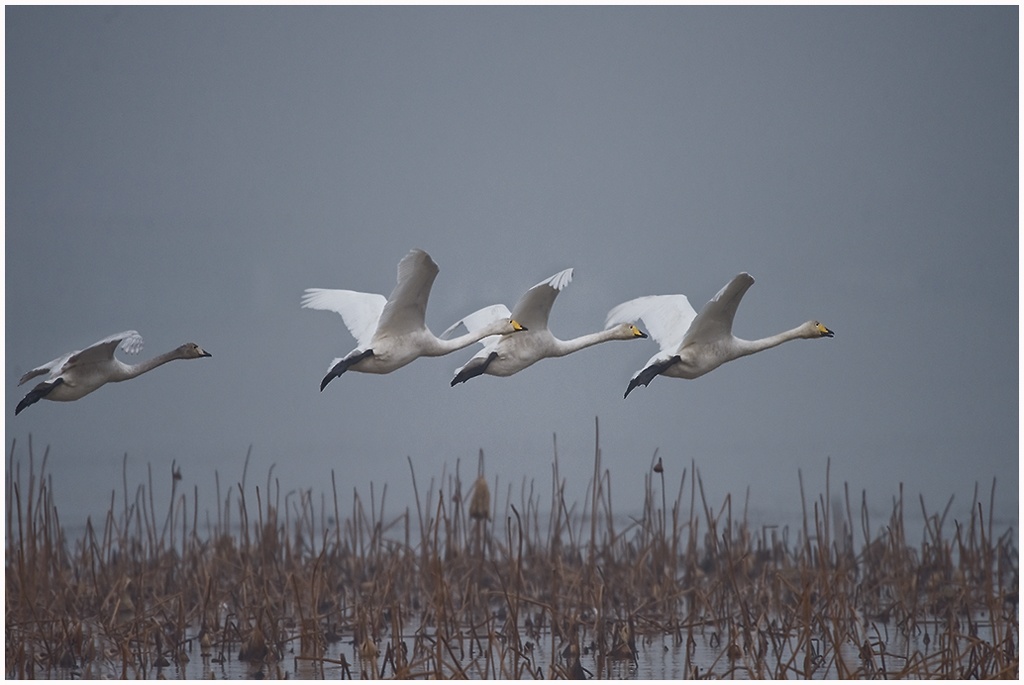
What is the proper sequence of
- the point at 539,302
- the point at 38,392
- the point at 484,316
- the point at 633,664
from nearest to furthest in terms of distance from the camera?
1. the point at 38,392
2. the point at 633,664
3. the point at 539,302
4. the point at 484,316

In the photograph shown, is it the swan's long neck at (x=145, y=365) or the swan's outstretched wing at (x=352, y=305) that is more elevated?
the swan's outstretched wing at (x=352, y=305)

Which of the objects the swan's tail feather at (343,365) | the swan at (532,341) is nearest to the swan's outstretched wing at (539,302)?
the swan at (532,341)

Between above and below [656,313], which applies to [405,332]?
below

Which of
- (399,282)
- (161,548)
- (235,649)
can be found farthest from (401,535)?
(399,282)

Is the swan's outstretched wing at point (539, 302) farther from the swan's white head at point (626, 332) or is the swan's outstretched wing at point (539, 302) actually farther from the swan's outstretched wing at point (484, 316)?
the swan's outstretched wing at point (484, 316)

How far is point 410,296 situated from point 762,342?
310 centimetres

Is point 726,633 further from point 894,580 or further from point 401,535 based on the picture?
point 401,535

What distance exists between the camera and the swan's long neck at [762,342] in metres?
12.1

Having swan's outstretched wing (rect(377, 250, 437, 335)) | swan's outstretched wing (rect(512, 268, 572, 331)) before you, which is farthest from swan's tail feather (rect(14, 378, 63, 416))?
swan's outstretched wing (rect(512, 268, 572, 331))

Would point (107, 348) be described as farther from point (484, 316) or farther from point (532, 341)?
point (484, 316)

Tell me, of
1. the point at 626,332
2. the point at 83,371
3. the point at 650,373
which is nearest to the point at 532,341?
the point at 626,332

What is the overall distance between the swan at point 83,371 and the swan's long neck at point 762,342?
4762 millimetres

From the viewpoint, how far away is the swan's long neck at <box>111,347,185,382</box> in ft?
38.1

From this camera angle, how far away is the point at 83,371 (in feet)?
37.0
